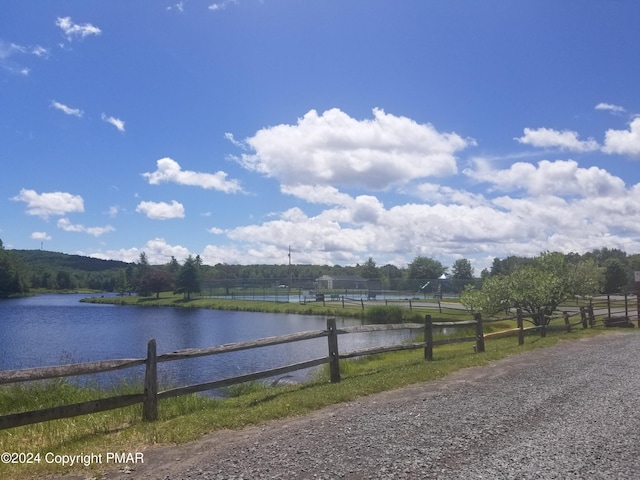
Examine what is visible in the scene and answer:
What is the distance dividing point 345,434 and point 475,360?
7.77 meters

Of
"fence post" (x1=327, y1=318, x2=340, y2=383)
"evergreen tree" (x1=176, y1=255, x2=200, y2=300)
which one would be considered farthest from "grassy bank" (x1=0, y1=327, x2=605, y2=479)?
"evergreen tree" (x1=176, y1=255, x2=200, y2=300)

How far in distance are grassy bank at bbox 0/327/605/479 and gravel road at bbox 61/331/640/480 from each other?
0.47m

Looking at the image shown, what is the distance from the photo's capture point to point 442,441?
6.18 m

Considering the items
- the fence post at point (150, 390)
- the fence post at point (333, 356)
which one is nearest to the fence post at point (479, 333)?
the fence post at point (333, 356)

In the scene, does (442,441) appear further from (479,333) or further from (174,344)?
(174,344)

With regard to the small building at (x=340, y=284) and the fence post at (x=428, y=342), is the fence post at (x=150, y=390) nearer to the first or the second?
the fence post at (x=428, y=342)

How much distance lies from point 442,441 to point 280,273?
17576 centimetres

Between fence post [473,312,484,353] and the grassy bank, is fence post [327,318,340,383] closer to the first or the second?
the grassy bank

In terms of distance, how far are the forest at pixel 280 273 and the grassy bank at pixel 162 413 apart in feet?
73.9

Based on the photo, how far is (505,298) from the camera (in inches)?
1118

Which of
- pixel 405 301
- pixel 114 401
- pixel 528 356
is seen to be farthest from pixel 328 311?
pixel 114 401

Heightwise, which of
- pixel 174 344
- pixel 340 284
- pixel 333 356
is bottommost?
pixel 174 344

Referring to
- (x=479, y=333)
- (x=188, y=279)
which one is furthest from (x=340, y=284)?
(x=479, y=333)

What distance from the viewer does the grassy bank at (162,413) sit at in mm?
Answer: 6633
